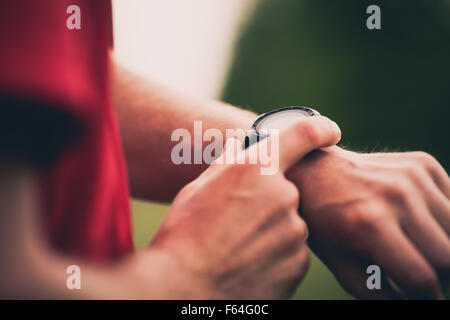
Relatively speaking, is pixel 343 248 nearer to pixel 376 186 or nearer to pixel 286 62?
pixel 376 186

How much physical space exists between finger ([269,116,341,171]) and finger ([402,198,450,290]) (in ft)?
0.49

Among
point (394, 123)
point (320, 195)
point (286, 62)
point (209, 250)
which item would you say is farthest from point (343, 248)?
point (286, 62)

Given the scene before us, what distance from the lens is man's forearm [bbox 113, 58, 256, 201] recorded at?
0.73 meters

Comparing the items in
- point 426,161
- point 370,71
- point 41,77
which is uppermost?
point 370,71

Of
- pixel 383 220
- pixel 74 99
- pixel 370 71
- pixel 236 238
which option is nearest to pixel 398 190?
pixel 383 220

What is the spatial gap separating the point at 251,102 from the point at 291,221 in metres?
5.45

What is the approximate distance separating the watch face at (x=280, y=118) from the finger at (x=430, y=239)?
23 cm

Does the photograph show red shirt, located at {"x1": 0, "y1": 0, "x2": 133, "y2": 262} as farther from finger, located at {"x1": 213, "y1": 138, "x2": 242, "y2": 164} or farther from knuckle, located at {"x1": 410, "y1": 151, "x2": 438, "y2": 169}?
knuckle, located at {"x1": 410, "y1": 151, "x2": 438, "y2": 169}

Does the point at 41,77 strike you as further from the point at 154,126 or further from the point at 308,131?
the point at 154,126

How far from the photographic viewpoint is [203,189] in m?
0.44

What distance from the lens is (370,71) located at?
4.94 meters

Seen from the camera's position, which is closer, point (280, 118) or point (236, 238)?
point (236, 238)

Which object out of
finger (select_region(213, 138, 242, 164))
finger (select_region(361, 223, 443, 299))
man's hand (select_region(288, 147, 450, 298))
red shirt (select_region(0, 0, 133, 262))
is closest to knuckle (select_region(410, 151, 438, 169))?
man's hand (select_region(288, 147, 450, 298))

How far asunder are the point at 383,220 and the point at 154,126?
46cm
